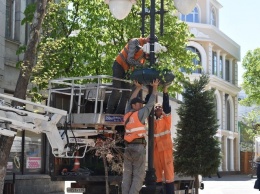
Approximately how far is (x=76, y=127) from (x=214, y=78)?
43698 millimetres

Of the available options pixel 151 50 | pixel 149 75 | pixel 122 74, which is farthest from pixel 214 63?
pixel 149 75

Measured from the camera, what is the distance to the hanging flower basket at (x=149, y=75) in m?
9.86

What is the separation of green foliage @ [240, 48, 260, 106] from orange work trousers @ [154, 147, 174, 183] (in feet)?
125

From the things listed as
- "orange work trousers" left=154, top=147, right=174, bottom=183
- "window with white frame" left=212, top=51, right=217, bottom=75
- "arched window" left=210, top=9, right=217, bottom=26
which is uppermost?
"arched window" left=210, top=9, right=217, bottom=26

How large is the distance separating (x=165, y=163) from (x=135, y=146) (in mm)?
1664

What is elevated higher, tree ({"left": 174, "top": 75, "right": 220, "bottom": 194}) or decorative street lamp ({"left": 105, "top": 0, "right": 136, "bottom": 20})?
decorative street lamp ({"left": 105, "top": 0, "right": 136, "bottom": 20})

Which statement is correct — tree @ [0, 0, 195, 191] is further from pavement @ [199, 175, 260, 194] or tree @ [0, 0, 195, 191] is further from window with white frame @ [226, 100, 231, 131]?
window with white frame @ [226, 100, 231, 131]

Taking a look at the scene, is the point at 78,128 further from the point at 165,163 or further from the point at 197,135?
the point at 197,135

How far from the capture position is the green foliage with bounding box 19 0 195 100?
17750mm

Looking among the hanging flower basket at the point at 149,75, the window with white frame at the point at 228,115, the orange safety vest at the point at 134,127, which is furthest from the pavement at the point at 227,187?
the window with white frame at the point at 228,115

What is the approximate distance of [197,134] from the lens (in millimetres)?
13195

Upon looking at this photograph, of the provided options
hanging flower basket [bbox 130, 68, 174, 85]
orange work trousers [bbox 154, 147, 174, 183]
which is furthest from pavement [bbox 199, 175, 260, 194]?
hanging flower basket [bbox 130, 68, 174, 85]

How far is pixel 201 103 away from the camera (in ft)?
44.5

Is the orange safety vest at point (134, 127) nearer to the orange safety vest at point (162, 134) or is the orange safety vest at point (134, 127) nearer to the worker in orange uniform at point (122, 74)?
the orange safety vest at point (162, 134)
